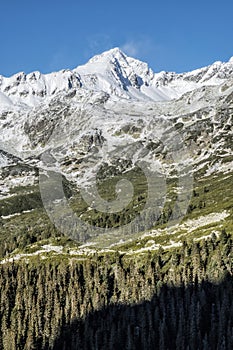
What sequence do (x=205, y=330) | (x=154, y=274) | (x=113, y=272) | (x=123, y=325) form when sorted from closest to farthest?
(x=205, y=330) → (x=123, y=325) → (x=154, y=274) → (x=113, y=272)

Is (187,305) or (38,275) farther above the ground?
(38,275)

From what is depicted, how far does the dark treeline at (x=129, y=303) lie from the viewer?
130m

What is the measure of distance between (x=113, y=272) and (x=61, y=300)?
78.5ft

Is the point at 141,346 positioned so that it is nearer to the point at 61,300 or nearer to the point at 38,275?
the point at 61,300

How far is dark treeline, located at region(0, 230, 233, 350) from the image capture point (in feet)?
425

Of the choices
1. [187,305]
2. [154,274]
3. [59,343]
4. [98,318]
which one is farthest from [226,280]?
[59,343]

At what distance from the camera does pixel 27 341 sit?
148 m

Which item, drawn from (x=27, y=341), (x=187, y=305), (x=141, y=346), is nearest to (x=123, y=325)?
(x=141, y=346)

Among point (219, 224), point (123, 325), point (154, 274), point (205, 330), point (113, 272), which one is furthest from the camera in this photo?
point (219, 224)

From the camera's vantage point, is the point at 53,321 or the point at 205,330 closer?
the point at 205,330

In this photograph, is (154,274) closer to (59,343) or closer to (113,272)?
(113,272)

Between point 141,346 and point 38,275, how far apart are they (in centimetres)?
6688

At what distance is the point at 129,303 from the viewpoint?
149 m

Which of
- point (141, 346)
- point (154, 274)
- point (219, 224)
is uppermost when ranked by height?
point (219, 224)
